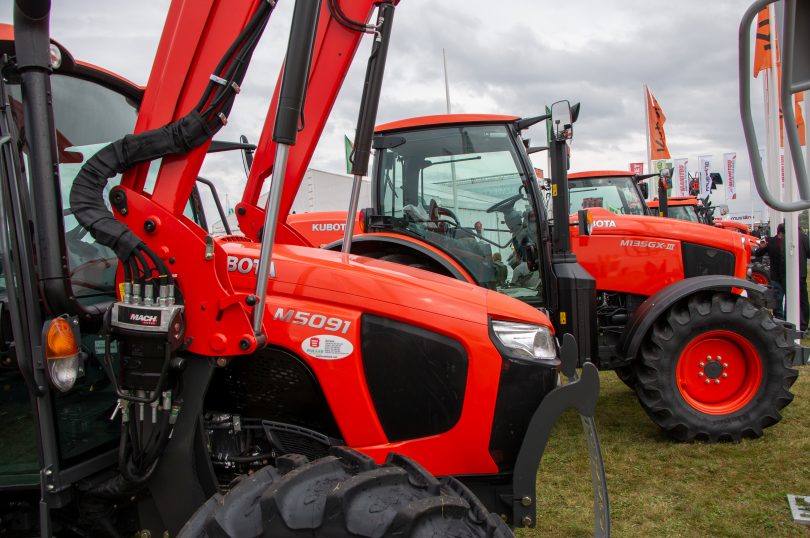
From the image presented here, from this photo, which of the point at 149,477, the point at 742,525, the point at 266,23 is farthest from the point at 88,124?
the point at 742,525

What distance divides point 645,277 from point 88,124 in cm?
466

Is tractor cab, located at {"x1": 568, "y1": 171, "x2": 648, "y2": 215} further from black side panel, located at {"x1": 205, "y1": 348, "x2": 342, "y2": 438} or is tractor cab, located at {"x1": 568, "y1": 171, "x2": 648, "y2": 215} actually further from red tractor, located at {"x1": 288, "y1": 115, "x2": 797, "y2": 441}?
black side panel, located at {"x1": 205, "y1": 348, "x2": 342, "y2": 438}

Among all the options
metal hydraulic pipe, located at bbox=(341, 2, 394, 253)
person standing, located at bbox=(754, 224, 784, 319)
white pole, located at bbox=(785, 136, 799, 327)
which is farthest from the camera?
person standing, located at bbox=(754, 224, 784, 319)

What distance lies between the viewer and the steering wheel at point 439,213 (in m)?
5.05

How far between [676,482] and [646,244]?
7.68 feet

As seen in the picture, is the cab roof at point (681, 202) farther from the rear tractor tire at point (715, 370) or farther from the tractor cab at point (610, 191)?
the rear tractor tire at point (715, 370)

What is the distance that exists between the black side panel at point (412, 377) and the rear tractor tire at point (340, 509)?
0.43 m

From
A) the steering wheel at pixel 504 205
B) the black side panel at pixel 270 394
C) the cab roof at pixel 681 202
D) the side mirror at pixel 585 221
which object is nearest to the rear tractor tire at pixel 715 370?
the side mirror at pixel 585 221

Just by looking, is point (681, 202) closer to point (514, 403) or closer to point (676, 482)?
point (676, 482)

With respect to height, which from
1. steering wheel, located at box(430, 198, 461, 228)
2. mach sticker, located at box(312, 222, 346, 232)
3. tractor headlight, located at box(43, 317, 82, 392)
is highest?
steering wheel, located at box(430, 198, 461, 228)

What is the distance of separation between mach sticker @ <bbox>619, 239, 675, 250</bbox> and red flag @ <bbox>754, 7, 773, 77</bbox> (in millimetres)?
2554

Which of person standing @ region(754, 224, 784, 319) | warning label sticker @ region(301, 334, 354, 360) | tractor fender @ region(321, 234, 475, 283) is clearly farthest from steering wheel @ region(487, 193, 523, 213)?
person standing @ region(754, 224, 784, 319)

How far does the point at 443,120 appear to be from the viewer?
16.5ft

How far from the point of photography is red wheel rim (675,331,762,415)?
14.9ft
